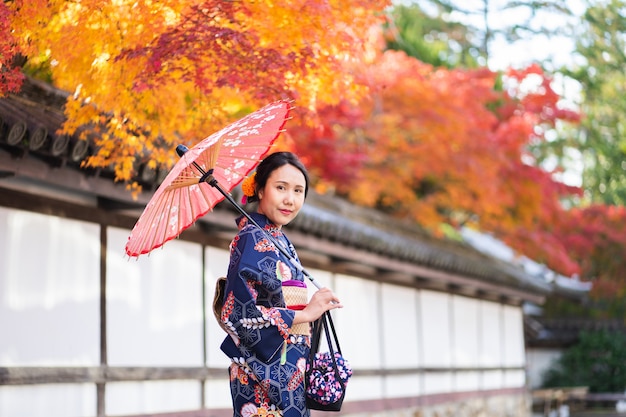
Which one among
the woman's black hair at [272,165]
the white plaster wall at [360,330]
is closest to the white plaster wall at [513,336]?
the white plaster wall at [360,330]

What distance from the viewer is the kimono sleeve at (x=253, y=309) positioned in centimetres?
423

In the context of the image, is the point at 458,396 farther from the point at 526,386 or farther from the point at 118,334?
the point at 118,334

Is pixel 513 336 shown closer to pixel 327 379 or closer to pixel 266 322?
pixel 327 379

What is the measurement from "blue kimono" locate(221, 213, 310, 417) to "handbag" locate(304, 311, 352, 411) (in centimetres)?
5

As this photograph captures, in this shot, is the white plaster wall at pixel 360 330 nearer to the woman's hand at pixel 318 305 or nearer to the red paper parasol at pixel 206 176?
the red paper parasol at pixel 206 176

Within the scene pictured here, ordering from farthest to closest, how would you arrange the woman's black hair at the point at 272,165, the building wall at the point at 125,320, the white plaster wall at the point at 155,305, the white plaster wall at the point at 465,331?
the white plaster wall at the point at 465,331
the white plaster wall at the point at 155,305
the building wall at the point at 125,320
the woman's black hair at the point at 272,165

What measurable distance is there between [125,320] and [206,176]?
3.85 metres

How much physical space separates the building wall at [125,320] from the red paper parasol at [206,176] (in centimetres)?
239

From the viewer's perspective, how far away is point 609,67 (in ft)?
68.4

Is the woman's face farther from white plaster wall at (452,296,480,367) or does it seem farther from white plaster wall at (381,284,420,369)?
white plaster wall at (452,296,480,367)

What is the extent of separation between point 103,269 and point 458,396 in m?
10.0

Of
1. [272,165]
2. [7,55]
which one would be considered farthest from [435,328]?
[272,165]

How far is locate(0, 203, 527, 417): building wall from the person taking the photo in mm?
6773

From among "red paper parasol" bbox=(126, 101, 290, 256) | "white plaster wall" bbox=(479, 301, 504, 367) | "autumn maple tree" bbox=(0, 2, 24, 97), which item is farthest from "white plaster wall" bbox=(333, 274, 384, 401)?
"red paper parasol" bbox=(126, 101, 290, 256)
